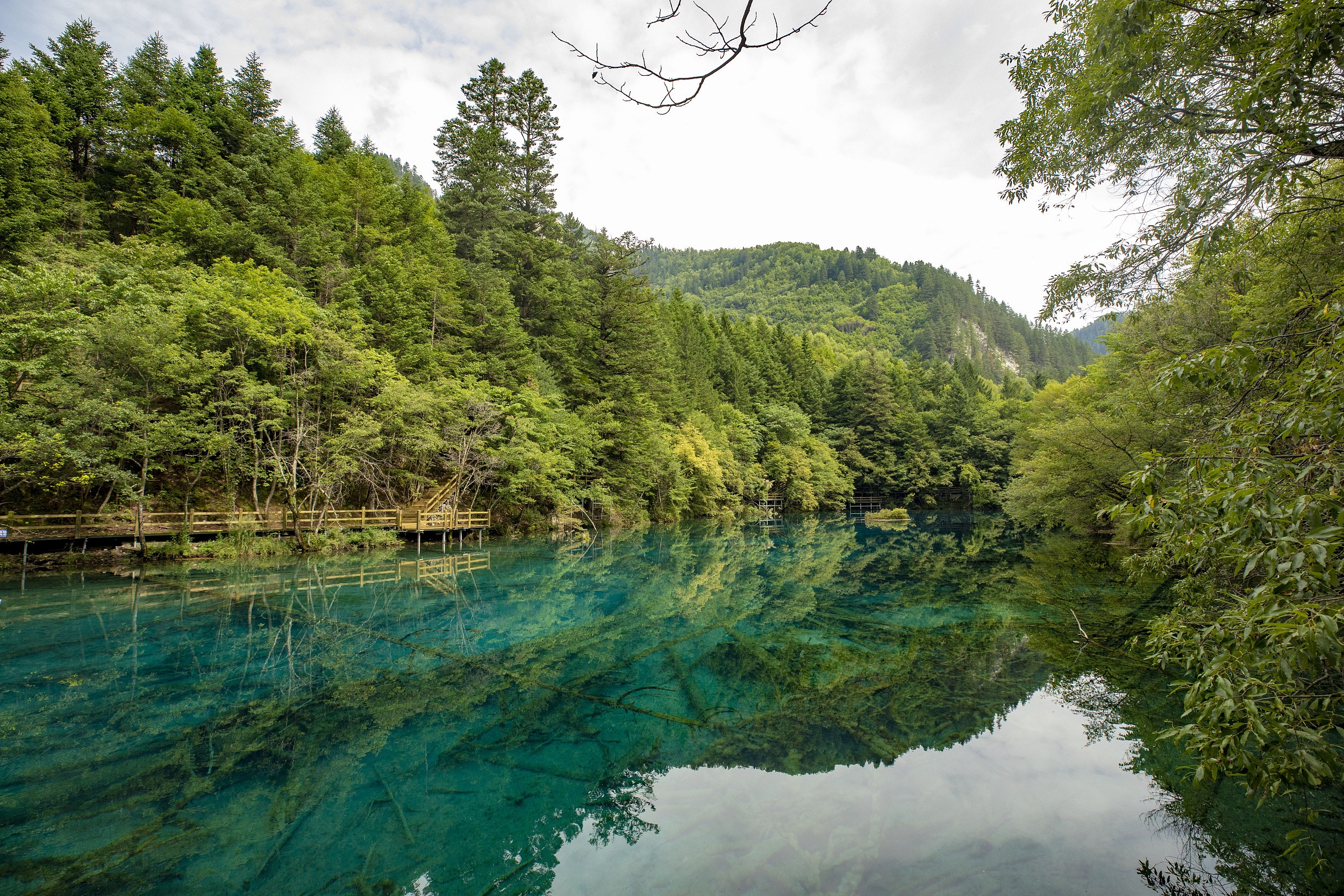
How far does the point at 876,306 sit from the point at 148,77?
109 m

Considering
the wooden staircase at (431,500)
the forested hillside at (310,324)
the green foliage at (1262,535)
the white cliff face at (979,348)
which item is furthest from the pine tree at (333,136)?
the white cliff face at (979,348)

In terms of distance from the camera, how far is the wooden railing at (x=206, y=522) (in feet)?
48.5

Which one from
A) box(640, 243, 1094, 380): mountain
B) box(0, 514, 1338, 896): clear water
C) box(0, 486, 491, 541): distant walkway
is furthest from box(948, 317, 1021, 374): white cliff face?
box(0, 514, 1338, 896): clear water

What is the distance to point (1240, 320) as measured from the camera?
38.8 ft

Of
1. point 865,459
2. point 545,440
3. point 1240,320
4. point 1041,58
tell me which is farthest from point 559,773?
point 865,459

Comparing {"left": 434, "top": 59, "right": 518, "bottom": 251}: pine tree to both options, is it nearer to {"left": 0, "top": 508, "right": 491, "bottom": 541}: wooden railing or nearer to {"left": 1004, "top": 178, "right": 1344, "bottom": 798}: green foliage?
{"left": 0, "top": 508, "right": 491, "bottom": 541}: wooden railing

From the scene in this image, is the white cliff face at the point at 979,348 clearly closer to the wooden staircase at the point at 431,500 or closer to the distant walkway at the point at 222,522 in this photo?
the wooden staircase at the point at 431,500

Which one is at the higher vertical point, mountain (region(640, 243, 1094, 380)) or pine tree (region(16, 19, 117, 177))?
mountain (region(640, 243, 1094, 380))

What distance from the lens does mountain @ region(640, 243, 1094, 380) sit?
97.7 meters

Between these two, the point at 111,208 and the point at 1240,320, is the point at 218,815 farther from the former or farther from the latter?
the point at 111,208

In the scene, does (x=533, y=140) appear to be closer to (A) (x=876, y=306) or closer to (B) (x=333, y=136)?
(B) (x=333, y=136)

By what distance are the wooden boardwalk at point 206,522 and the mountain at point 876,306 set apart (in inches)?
2616

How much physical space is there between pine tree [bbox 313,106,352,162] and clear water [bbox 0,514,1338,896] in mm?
30927

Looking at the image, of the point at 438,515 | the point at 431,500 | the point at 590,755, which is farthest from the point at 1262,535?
the point at 431,500
